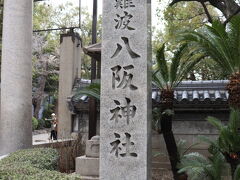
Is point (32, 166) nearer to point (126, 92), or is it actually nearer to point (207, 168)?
point (126, 92)

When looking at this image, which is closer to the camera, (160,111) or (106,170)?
(106,170)

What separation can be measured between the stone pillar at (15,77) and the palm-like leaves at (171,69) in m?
3.54

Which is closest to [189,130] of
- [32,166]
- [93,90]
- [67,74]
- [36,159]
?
[93,90]

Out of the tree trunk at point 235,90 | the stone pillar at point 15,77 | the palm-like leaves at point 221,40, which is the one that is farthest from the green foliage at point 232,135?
the stone pillar at point 15,77

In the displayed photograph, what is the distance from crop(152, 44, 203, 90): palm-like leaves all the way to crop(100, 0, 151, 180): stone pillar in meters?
2.64

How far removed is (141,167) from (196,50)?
403 cm

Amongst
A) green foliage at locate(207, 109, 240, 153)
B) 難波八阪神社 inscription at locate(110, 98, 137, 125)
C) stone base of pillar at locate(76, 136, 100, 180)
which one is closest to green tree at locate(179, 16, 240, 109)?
green foliage at locate(207, 109, 240, 153)

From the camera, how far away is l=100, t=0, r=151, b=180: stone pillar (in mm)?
5301

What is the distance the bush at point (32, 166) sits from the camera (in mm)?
5035

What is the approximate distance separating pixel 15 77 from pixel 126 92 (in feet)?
14.4

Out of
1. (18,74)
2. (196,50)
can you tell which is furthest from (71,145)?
(196,50)

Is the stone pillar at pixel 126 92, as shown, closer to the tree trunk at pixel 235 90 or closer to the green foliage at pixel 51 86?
the tree trunk at pixel 235 90

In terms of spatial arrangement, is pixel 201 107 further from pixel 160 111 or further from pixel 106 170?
pixel 106 170

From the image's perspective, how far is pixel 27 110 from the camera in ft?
29.4
